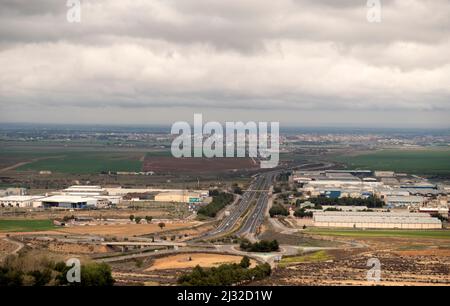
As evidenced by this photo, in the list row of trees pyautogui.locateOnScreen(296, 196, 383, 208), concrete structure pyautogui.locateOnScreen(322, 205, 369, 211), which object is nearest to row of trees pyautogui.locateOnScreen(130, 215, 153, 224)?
concrete structure pyautogui.locateOnScreen(322, 205, 369, 211)

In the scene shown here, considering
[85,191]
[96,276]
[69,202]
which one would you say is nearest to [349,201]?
[69,202]

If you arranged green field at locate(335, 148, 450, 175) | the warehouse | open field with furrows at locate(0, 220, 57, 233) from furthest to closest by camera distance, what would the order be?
green field at locate(335, 148, 450, 175), the warehouse, open field with furrows at locate(0, 220, 57, 233)

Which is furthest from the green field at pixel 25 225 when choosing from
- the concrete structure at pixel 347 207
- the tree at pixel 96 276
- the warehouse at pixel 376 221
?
the concrete structure at pixel 347 207

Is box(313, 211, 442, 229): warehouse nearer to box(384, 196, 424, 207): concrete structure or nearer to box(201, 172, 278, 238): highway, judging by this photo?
box(201, 172, 278, 238): highway

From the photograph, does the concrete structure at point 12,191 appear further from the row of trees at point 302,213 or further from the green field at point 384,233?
the green field at point 384,233

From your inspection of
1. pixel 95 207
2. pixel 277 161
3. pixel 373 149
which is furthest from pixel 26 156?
pixel 373 149

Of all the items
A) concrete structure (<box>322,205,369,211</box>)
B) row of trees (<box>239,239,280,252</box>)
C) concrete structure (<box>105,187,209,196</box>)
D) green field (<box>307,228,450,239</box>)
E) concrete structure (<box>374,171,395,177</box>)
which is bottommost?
green field (<box>307,228,450,239</box>)
